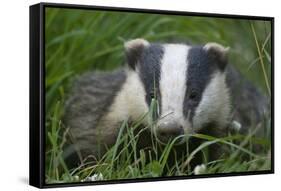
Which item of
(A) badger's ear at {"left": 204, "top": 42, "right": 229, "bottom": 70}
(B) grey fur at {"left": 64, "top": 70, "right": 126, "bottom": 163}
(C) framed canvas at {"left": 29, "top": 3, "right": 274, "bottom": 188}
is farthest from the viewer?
(A) badger's ear at {"left": 204, "top": 42, "right": 229, "bottom": 70}

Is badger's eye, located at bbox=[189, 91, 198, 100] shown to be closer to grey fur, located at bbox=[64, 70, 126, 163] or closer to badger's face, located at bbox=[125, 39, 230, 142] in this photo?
badger's face, located at bbox=[125, 39, 230, 142]

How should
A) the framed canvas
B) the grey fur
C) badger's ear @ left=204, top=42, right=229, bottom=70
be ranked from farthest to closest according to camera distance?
badger's ear @ left=204, top=42, right=229, bottom=70, the grey fur, the framed canvas

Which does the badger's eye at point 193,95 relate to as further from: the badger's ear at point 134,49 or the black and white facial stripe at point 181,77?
the badger's ear at point 134,49

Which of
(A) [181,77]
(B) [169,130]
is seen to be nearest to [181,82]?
(A) [181,77]

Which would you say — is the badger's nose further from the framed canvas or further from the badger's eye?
the badger's eye

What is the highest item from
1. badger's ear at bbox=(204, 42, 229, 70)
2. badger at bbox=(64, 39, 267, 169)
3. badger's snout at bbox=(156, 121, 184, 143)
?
badger's ear at bbox=(204, 42, 229, 70)

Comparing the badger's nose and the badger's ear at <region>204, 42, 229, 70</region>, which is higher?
the badger's ear at <region>204, 42, 229, 70</region>

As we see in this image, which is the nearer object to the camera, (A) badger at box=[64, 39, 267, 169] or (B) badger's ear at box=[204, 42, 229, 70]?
(A) badger at box=[64, 39, 267, 169]

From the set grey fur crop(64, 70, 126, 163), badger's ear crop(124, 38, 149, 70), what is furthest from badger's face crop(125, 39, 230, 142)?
grey fur crop(64, 70, 126, 163)
